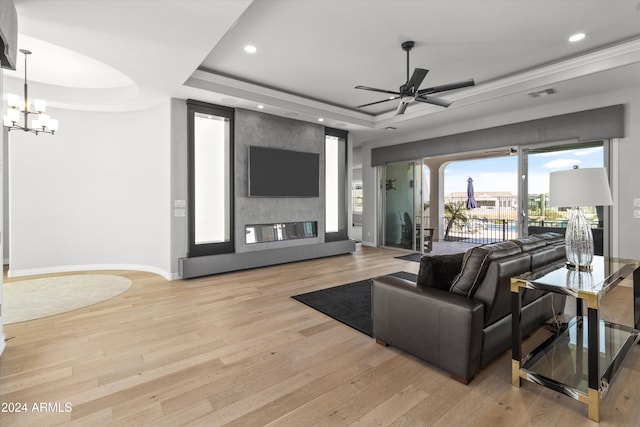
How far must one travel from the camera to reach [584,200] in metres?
2.22

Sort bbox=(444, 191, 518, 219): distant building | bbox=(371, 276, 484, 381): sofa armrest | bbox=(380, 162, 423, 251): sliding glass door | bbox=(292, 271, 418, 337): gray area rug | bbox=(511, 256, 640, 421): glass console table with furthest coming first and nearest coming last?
bbox=(444, 191, 518, 219): distant building → bbox=(380, 162, 423, 251): sliding glass door → bbox=(292, 271, 418, 337): gray area rug → bbox=(371, 276, 484, 381): sofa armrest → bbox=(511, 256, 640, 421): glass console table

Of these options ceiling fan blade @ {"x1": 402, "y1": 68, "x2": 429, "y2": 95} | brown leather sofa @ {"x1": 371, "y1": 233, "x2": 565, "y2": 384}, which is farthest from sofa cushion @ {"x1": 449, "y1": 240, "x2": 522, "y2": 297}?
ceiling fan blade @ {"x1": 402, "y1": 68, "x2": 429, "y2": 95}

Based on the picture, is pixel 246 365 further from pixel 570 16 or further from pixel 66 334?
pixel 570 16

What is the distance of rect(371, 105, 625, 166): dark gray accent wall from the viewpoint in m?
4.55

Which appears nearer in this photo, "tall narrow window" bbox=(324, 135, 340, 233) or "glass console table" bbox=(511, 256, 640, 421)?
"glass console table" bbox=(511, 256, 640, 421)

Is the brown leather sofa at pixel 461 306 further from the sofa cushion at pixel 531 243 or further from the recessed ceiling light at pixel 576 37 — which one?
the recessed ceiling light at pixel 576 37

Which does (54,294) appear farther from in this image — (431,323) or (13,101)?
(431,323)

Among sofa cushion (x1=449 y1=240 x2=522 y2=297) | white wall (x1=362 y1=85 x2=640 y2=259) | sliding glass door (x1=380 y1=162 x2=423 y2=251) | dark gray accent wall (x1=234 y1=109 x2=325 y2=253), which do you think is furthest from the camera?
sliding glass door (x1=380 y1=162 x2=423 y2=251)

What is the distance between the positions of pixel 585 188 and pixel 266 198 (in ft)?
15.2

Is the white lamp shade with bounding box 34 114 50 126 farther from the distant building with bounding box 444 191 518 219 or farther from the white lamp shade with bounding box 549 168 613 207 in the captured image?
the distant building with bounding box 444 191 518 219

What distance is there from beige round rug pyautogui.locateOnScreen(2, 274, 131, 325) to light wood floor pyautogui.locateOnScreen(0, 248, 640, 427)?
0.32m

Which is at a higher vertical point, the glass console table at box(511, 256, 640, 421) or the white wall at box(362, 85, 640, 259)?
the white wall at box(362, 85, 640, 259)

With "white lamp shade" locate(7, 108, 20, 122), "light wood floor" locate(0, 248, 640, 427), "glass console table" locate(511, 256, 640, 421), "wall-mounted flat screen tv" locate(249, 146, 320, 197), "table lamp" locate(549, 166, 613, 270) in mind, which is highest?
"white lamp shade" locate(7, 108, 20, 122)

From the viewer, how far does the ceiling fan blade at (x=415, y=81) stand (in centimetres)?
343
